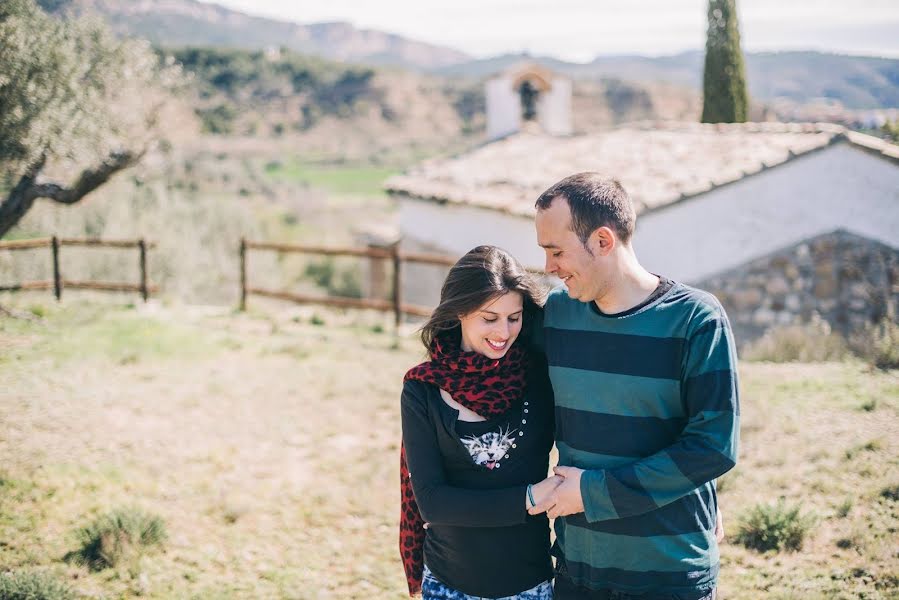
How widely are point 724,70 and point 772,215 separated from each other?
4.92 metres

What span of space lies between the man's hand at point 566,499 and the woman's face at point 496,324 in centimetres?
47

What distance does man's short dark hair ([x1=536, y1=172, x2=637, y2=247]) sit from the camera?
2297 millimetres

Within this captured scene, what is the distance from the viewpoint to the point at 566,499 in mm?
2238

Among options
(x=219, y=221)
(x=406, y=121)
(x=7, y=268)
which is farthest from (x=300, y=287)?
(x=406, y=121)

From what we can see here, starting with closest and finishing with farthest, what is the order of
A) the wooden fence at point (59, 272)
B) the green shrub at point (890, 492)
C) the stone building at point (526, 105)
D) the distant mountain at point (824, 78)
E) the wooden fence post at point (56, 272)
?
the green shrub at point (890, 492)
the wooden fence at point (59, 272)
the wooden fence post at point (56, 272)
the distant mountain at point (824, 78)
the stone building at point (526, 105)

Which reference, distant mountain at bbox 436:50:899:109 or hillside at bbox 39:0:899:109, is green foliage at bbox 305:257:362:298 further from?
distant mountain at bbox 436:50:899:109

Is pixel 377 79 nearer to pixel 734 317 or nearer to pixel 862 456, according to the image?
pixel 734 317

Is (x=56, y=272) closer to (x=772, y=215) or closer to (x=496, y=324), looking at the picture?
(x=496, y=324)

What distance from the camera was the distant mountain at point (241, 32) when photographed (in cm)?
1192

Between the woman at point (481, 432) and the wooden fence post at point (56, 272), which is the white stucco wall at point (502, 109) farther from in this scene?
the woman at point (481, 432)

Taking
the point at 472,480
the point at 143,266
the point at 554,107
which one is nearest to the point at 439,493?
the point at 472,480

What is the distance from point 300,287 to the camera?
2480 cm

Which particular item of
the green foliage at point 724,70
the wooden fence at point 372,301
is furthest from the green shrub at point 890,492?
the green foliage at point 724,70

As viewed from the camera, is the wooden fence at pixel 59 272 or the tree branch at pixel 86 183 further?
the wooden fence at pixel 59 272
